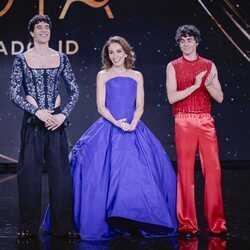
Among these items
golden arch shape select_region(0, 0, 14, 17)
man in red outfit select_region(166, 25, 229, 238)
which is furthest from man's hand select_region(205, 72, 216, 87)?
golden arch shape select_region(0, 0, 14, 17)

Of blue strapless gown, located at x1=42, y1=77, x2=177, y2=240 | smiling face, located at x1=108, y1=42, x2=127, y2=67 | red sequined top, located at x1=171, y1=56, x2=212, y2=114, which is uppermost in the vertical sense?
smiling face, located at x1=108, y1=42, x2=127, y2=67

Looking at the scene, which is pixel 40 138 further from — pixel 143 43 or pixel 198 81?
pixel 143 43

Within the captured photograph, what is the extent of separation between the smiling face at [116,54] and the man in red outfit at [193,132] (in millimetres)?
322

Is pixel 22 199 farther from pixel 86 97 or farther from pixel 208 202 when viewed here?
pixel 86 97

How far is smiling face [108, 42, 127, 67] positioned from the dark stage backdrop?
3.32m

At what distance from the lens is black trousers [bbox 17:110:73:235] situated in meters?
3.61

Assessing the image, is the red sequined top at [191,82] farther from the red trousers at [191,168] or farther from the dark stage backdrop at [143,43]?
the dark stage backdrop at [143,43]

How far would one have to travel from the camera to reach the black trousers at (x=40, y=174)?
3607 mm

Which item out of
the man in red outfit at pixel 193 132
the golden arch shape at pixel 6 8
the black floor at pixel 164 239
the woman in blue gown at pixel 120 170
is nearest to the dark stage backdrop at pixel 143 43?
the golden arch shape at pixel 6 8

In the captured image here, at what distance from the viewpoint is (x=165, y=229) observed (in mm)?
3736

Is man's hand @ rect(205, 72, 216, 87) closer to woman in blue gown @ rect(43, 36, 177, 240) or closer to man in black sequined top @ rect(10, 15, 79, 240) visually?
woman in blue gown @ rect(43, 36, 177, 240)

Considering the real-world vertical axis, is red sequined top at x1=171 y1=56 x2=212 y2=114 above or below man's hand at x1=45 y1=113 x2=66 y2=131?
above

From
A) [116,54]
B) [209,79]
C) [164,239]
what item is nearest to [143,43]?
[116,54]

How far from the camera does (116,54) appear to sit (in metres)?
3.81
